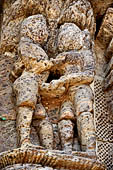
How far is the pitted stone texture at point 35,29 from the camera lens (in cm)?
454

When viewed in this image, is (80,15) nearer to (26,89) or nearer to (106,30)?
(106,30)

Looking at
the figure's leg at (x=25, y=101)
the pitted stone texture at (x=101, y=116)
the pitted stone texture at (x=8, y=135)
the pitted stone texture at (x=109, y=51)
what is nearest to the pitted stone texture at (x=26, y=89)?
the figure's leg at (x=25, y=101)

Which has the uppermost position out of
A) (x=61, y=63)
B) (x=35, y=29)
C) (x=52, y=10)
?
(x=52, y=10)

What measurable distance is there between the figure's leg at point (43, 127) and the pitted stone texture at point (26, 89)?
0.12 metres

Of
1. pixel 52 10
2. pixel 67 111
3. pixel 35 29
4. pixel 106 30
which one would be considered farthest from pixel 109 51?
pixel 67 111

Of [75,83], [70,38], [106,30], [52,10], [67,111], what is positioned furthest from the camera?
[106,30]

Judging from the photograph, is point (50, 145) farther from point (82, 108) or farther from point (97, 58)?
point (97, 58)

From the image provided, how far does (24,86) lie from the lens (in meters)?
4.07

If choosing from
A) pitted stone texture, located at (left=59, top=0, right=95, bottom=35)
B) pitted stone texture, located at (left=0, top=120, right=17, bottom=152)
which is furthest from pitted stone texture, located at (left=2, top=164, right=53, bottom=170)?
pitted stone texture, located at (left=59, top=0, right=95, bottom=35)

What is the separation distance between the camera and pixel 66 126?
13.1 ft

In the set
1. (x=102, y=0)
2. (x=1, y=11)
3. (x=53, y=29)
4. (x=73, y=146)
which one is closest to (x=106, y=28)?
(x=102, y=0)

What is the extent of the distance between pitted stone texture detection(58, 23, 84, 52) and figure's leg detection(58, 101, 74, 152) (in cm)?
62

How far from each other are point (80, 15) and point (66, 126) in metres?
1.42

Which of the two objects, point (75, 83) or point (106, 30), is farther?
point (106, 30)
